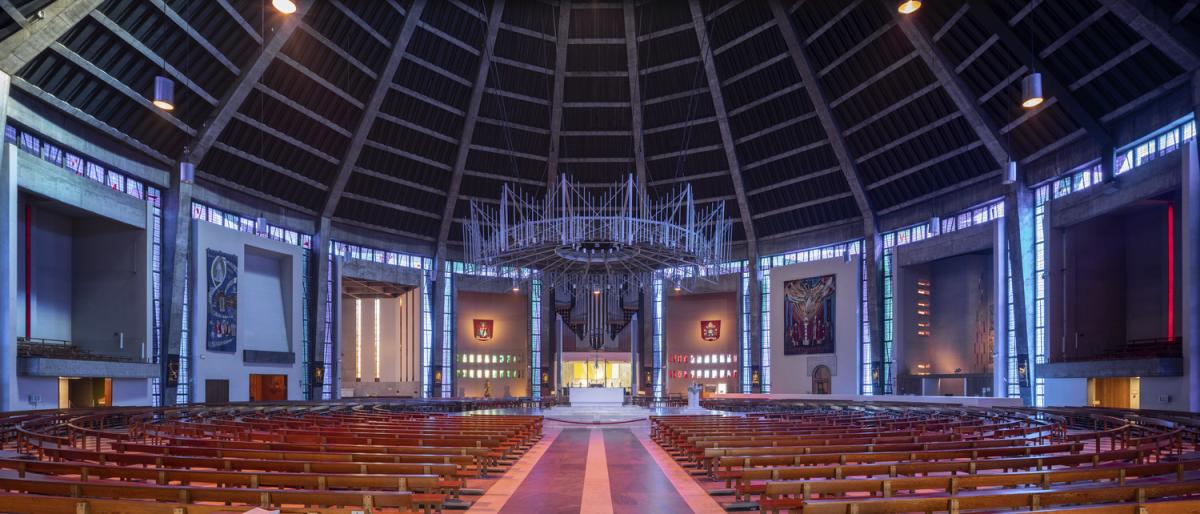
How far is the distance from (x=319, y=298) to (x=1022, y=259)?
31.1 metres

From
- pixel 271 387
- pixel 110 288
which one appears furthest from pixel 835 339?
pixel 110 288

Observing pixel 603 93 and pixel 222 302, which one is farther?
pixel 603 93

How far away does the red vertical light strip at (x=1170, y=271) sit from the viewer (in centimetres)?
2644

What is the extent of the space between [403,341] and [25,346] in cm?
2314

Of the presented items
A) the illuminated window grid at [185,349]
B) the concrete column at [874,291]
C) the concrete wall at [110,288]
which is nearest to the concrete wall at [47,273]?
the concrete wall at [110,288]

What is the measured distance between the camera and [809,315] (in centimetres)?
4306

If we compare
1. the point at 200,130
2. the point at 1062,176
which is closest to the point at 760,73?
the point at 1062,176

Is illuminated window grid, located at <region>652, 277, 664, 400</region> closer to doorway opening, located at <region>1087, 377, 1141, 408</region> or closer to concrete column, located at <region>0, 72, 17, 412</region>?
doorway opening, located at <region>1087, 377, 1141, 408</region>

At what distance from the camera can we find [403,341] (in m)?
46.4

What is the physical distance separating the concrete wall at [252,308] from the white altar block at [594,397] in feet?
46.1

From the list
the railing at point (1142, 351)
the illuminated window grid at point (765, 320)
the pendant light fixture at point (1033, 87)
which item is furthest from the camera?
the illuminated window grid at point (765, 320)

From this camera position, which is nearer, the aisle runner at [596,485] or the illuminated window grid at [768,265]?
the aisle runner at [596,485]

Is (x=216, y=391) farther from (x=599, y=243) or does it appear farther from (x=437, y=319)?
(x=599, y=243)

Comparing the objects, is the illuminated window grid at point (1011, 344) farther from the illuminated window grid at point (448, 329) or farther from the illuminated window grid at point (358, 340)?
the illuminated window grid at point (358, 340)
